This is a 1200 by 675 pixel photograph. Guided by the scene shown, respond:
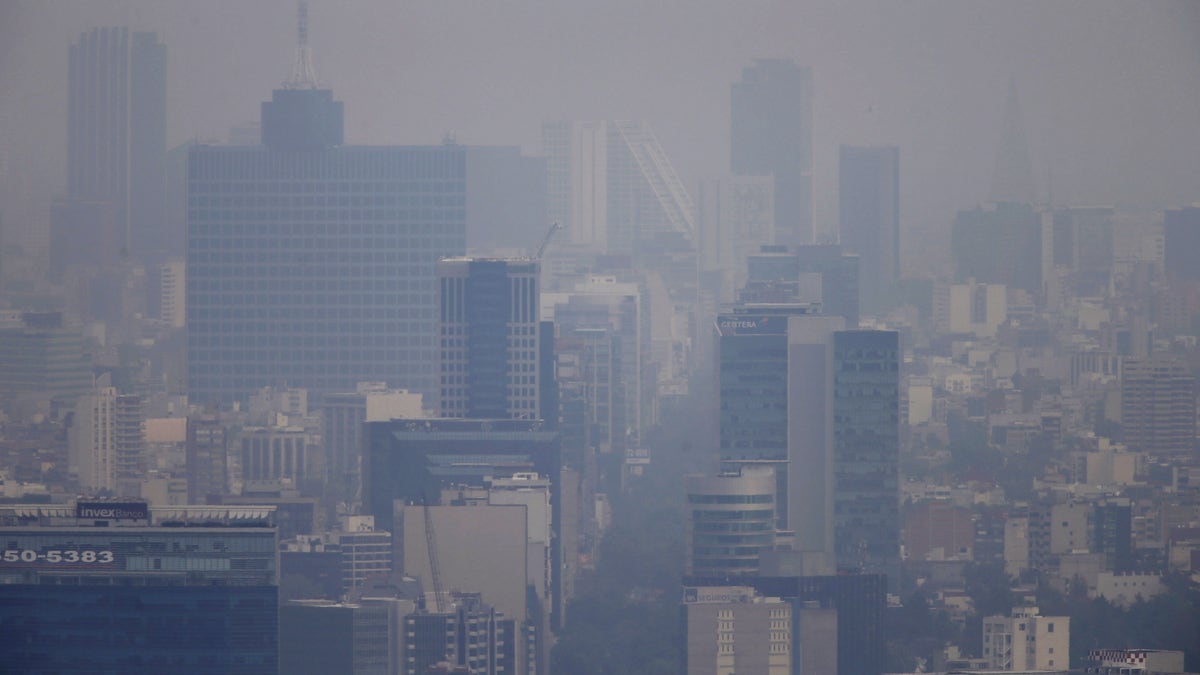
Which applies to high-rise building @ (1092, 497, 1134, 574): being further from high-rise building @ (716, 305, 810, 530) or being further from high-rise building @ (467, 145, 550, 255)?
high-rise building @ (467, 145, 550, 255)

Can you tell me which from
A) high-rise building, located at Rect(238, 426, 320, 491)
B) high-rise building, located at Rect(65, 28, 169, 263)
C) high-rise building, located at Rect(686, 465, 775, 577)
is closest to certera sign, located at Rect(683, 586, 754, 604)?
high-rise building, located at Rect(686, 465, 775, 577)

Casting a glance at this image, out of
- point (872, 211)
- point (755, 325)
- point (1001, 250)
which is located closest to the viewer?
point (755, 325)

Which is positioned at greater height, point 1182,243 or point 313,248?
point 313,248

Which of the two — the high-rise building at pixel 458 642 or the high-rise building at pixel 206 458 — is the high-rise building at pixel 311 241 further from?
the high-rise building at pixel 458 642

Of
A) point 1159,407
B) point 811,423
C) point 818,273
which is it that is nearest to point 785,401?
point 811,423

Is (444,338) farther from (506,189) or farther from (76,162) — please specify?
(506,189)

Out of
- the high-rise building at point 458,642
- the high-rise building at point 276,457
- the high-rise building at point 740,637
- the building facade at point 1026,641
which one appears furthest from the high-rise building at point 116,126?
the building facade at point 1026,641

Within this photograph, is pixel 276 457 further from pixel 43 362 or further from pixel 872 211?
pixel 872 211
